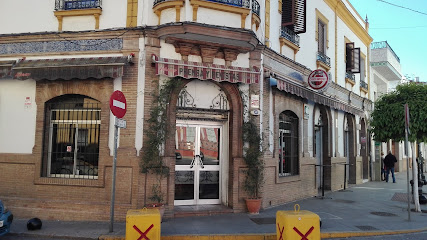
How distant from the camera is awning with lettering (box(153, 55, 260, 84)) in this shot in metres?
8.63

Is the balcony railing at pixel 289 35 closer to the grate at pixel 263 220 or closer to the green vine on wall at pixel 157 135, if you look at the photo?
the green vine on wall at pixel 157 135

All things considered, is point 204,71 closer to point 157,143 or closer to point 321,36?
point 157,143

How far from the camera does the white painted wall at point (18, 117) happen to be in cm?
918

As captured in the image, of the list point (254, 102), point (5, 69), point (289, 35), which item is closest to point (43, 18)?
point (5, 69)

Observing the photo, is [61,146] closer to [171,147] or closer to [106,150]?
[106,150]

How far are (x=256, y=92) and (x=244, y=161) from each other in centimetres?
208

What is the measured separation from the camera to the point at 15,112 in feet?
30.7

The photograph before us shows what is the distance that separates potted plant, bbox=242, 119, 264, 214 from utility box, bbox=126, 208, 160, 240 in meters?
3.84

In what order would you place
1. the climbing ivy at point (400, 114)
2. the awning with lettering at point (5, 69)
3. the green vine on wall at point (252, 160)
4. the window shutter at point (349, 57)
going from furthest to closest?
the window shutter at point (349, 57)
the climbing ivy at point (400, 114)
the green vine on wall at point (252, 160)
the awning with lettering at point (5, 69)

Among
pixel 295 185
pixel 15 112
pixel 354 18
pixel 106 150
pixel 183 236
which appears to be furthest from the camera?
pixel 354 18

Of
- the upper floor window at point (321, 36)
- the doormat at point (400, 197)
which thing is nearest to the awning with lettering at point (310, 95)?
the upper floor window at point (321, 36)

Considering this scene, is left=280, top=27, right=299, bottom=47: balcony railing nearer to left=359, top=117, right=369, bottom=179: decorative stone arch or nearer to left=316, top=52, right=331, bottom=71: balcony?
left=316, top=52, right=331, bottom=71: balcony

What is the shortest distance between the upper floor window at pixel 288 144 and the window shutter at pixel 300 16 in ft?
10.0

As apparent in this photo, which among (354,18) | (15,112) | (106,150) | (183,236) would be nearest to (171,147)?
(106,150)
